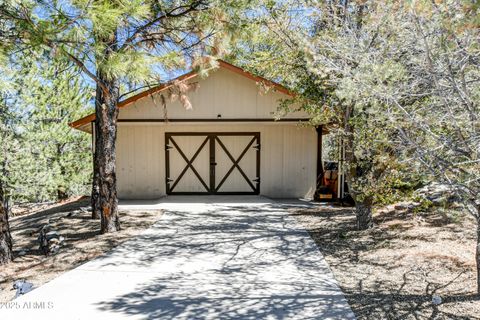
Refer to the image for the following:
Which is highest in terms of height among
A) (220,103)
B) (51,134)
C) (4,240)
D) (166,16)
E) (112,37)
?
(166,16)

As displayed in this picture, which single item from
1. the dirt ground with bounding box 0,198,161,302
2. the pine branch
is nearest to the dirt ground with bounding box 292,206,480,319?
the dirt ground with bounding box 0,198,161,302

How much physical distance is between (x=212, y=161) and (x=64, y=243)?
18.0 feet

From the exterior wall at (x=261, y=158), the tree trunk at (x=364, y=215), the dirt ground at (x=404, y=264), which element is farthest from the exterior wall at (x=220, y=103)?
the tree trunk at (x=364, y=215)

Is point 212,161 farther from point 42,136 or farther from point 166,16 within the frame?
point 42,136

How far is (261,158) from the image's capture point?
1095 cm

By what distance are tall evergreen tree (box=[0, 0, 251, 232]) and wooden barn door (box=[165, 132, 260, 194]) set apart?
3.23m

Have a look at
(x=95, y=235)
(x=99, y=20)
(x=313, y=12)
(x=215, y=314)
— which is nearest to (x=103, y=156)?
(x=95, y=235)

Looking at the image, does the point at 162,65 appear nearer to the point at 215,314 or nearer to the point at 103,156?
the point at 103,156

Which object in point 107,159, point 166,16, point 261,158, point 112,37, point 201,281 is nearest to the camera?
point 201,281

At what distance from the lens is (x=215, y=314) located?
3404 mm

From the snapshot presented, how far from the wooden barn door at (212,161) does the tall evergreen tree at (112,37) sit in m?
3.23

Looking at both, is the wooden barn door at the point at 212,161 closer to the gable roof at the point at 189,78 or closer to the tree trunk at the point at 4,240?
the gable roof at the point at 189,78

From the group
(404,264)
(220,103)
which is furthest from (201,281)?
(220,103)

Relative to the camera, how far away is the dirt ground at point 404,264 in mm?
3434
